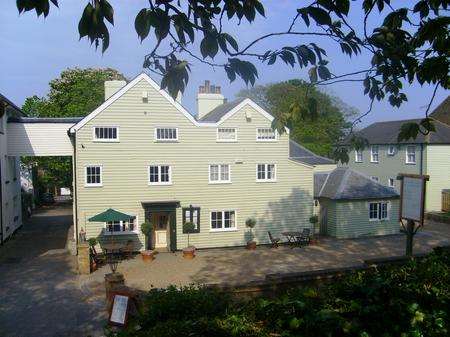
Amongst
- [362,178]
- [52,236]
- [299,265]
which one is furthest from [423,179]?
[52,236]

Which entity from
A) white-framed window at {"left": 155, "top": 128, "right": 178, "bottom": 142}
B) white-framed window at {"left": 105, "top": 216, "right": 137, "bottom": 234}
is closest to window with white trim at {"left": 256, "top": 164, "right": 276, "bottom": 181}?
white-framed window at {"left": 155, "top": 128, "right": 178, "bottom": 142}

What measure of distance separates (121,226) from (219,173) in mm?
6611

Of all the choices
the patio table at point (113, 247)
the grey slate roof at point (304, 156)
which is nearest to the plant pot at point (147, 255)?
the patio table at point (113, 247)

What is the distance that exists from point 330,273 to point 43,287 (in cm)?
1271

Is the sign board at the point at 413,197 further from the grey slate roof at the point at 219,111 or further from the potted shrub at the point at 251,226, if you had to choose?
the grey slate roof at the point at 219,111

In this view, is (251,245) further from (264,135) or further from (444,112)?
(444,112)

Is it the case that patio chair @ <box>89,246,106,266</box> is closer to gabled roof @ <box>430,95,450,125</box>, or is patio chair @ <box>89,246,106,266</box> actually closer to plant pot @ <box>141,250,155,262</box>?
plant pot @ <box>141,250,155,262</box>

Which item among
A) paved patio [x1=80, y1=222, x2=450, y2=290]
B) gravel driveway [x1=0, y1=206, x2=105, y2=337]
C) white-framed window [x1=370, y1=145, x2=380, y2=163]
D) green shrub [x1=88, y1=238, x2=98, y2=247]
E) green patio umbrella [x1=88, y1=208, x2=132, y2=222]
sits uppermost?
white-framed window [x1=370, y1=145, x2=380, y2=163]

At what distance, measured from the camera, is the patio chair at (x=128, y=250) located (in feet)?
82.8

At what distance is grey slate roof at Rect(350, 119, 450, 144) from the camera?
39.1 m

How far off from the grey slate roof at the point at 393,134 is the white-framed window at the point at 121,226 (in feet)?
73.5

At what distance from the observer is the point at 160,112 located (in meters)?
27.1

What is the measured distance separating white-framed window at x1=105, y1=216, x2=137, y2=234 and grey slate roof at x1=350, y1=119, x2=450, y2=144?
2241 cm

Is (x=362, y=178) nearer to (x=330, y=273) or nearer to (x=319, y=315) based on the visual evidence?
(x=330, y=273)
